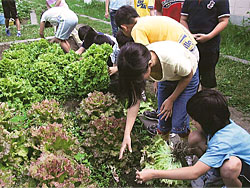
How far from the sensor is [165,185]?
2.41 m

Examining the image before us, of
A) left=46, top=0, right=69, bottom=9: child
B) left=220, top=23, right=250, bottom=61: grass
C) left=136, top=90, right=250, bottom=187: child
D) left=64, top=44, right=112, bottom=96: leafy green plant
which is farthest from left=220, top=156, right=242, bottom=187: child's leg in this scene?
left=46, top=0, right=69, bottom=9: child

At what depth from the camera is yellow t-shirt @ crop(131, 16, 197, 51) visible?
270cm

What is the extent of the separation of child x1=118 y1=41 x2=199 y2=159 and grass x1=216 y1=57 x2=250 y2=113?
183cm

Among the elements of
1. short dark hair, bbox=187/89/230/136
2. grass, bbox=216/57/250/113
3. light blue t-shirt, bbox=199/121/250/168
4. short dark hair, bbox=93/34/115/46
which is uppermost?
short dark hair, bbox=93/34/115/46

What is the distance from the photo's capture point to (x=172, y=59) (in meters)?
2.19

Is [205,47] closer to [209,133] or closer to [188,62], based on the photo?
[188,62]

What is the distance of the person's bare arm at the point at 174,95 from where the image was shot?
2377 mm

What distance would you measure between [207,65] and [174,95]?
1276 millimetres

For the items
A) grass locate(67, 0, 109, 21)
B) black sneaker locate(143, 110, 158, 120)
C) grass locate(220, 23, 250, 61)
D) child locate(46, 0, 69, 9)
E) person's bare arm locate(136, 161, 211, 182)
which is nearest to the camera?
person's bare arm locate(136, 161, 211, 182)

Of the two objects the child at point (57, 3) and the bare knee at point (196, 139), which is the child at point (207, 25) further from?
the child at point (57, 3)

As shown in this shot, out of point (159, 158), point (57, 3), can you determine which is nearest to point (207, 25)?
point (159, 158)

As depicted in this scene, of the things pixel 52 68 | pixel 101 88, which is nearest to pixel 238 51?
pixel 101 88

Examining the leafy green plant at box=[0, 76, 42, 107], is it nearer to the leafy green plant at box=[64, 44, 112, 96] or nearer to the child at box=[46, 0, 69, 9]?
the leafy green plant at box=[64, 44, 112, 96]

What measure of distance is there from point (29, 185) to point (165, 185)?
3.92ft
